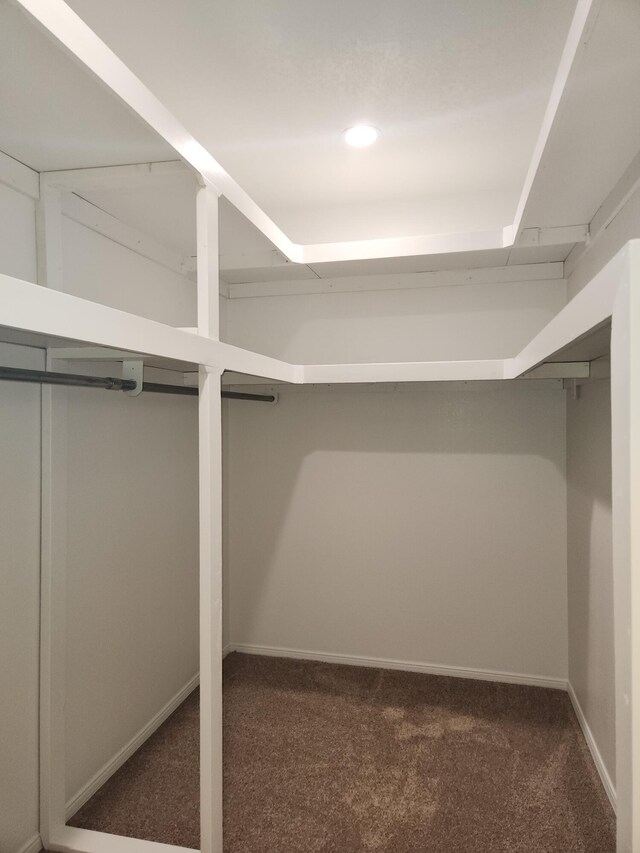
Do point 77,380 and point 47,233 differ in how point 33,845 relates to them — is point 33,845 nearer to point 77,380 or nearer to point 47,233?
point 77,380

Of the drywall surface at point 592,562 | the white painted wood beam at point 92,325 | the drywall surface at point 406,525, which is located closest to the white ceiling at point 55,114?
the white painted wood beam at point 92,325

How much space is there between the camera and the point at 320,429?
2.77 meters

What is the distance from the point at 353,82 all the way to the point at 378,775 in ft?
7.64

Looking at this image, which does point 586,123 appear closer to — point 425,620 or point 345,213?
point 345,213

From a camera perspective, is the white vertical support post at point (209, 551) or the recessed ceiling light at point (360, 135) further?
the recessed ceiling light at point (360, 135)

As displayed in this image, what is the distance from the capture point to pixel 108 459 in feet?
6.26

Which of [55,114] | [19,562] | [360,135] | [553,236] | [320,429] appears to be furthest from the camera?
[320,429]

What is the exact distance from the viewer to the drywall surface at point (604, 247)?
155cm

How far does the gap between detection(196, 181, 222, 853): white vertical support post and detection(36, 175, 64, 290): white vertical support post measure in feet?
1.59

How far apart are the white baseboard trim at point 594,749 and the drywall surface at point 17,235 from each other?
249cm

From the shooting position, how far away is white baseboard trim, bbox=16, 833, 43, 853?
1.51 meters

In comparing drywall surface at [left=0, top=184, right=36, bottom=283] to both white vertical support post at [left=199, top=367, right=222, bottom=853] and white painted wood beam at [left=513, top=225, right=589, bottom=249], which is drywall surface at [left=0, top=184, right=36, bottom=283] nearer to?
white vertical support post at [left=199, top=367, right=222, bottom=853]

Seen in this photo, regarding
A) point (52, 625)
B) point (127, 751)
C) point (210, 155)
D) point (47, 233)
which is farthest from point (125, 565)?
point (210, 155)

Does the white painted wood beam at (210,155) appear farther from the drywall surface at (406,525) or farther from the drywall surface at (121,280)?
the drywall surface at (406,525)
